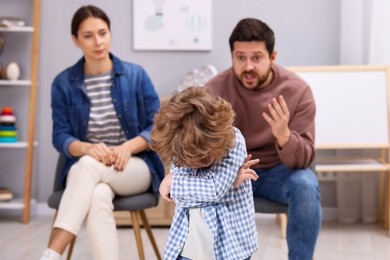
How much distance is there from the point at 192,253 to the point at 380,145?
2231mm

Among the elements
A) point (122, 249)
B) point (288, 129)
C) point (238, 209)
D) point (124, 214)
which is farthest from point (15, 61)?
point (238, 209)

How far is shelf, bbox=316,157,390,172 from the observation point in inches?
142

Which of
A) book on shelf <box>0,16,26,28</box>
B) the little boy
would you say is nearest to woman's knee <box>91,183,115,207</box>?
the little boy

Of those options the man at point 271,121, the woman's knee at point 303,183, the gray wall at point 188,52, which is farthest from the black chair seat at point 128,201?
the gray wall at point 188,52

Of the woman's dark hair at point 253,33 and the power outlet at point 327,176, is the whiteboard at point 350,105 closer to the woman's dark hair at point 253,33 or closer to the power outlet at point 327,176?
the power outlet at point 327,176

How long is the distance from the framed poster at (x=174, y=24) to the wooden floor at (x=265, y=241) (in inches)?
42.9

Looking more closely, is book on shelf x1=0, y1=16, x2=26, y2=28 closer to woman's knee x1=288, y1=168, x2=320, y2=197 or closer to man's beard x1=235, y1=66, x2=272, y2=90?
man's beard x1=235, y1=66, x2=272, y2=90

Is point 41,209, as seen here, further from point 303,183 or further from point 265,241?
point 303,183

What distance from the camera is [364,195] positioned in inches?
160

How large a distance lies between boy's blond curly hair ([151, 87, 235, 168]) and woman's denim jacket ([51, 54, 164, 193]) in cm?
103

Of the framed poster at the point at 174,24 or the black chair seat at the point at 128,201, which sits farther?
the framed poster at the point at 174,24

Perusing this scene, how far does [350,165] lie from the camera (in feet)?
12.1

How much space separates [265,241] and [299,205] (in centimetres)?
122

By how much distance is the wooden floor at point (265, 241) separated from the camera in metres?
3.20
